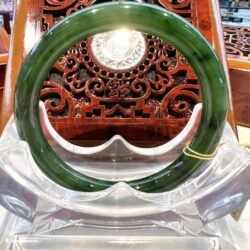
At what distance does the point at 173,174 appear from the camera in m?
0.61

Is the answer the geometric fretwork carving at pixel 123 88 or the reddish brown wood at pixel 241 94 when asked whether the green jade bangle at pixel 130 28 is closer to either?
the geometric fretwork carving at pixel 123 88

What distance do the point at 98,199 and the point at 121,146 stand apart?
0.29 metres

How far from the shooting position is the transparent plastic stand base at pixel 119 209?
525 millimetres

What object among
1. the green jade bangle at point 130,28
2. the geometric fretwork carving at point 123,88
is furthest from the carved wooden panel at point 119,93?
the green jade bangle at point 130,28

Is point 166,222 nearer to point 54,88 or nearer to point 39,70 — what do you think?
point 39,70

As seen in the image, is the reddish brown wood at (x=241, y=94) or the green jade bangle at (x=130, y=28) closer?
the green jade bangle at (x=130, y=28)

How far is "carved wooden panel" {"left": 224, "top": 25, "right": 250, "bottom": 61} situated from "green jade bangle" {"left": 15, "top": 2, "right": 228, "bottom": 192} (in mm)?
654

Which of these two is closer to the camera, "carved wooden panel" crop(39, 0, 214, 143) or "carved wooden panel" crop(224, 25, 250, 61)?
"carved wooden panel" crop(39, 0, 214, 143)

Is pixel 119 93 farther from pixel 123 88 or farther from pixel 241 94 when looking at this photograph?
pixel 241 94

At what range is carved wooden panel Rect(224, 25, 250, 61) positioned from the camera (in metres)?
1.22

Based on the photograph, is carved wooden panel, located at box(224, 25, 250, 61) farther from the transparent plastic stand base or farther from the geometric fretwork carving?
the transparent plastic stand base

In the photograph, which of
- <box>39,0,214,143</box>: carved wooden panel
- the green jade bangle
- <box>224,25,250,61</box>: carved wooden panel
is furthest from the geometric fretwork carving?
<box>224,25,250,61</box>: carved wooden panel

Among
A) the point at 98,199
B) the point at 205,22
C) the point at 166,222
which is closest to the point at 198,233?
the point at 166,222

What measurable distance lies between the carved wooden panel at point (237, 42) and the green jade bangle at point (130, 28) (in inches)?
25.7
